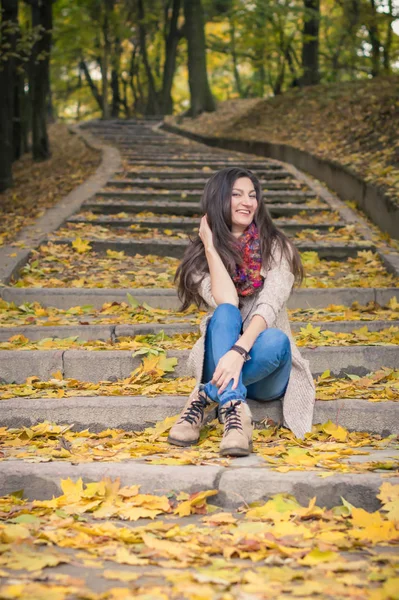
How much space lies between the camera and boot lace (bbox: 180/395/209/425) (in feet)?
10.8

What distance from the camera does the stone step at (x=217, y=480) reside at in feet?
8.68

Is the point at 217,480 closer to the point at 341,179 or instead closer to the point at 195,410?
the point at 195,410

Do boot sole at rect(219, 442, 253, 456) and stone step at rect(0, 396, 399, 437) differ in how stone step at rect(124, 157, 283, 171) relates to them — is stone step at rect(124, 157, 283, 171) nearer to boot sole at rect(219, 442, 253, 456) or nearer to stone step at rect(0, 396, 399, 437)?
stone step at rect(0, 396, 399, 437)

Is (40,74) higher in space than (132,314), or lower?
higher

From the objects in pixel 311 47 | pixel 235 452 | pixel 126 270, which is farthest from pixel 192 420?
pixel 311 47

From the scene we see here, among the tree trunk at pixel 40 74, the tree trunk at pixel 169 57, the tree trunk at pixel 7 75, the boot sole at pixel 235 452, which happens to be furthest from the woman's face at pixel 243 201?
the tree trunk at pixel 169 57

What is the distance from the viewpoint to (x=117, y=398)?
3561mm

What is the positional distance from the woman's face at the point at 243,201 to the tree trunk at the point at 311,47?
46.1 feet

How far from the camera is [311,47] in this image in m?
17.6

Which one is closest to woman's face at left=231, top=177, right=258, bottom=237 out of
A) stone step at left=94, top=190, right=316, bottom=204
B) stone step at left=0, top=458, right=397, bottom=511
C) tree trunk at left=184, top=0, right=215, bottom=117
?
stone step at left=0, top=458, right=397, bottom=511

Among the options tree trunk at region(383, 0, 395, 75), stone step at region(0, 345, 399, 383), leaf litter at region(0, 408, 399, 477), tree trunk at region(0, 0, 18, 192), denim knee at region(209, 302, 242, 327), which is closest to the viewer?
leaf litter at region(0, 408, 399, 477)

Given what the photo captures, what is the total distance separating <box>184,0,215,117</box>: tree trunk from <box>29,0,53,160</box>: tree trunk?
5.59 meters

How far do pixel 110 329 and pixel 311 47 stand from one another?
14755 millimetres

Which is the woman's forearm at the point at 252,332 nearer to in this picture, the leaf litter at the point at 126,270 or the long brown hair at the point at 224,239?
the long brown hair at the point at 224,239
